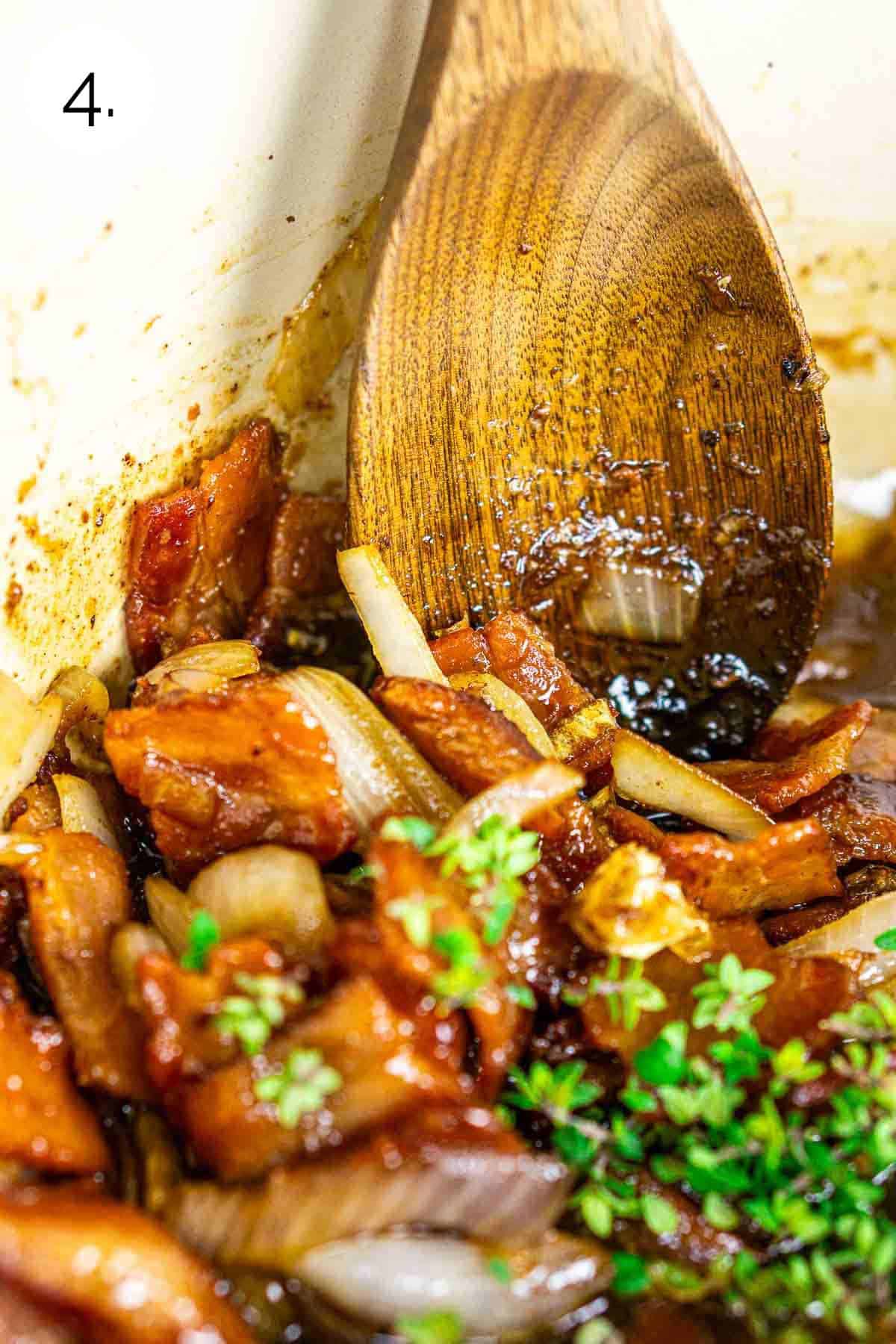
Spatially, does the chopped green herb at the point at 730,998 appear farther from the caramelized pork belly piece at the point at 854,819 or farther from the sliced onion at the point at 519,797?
the caramelized pork belly piece at the point at 854,819

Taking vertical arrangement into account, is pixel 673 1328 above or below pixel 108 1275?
below

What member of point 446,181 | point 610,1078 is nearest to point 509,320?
point 446,181

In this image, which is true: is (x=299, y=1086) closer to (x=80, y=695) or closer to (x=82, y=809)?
(x=82, y=809)

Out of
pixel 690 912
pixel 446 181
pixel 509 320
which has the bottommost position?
pixel 690 912

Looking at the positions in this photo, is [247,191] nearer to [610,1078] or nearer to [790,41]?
[790,41]

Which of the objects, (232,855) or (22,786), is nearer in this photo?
(232,855)

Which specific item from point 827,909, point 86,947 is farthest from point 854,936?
point 86,947
